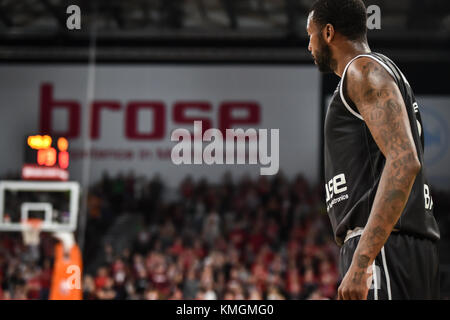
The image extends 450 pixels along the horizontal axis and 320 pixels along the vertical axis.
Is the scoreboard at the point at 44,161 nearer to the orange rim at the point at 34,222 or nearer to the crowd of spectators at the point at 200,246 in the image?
the orange rim at the point at 34,222

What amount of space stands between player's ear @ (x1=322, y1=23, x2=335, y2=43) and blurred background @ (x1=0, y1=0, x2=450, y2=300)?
11.1 m

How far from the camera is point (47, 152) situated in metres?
12.3

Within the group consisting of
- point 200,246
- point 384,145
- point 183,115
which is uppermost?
point 183,115

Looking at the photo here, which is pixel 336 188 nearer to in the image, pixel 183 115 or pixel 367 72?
pixel 367 72

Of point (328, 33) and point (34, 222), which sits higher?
point (328, 33)

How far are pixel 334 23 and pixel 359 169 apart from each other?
21.7 inches

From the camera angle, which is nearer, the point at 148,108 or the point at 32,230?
the point at 32,230

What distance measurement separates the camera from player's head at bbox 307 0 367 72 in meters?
2.26

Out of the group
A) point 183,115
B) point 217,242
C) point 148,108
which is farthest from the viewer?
point 148,108

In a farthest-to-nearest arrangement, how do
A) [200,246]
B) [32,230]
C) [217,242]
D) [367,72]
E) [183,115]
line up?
[183,115] → [217,242] → [200,246] → [32,230] → [367,72]

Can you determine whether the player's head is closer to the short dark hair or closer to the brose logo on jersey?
the short dark hair

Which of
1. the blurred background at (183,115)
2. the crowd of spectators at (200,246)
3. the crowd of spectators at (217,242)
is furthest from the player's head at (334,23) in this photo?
the blurred background at (183,115)

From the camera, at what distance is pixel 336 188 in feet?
7.39

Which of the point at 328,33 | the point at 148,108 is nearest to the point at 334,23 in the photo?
the point at 328,33
